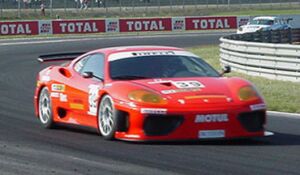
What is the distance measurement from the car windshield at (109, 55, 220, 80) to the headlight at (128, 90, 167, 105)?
2.39ft

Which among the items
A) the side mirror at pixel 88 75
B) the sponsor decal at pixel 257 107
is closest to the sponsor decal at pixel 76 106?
the side mirror at pixel 88 75

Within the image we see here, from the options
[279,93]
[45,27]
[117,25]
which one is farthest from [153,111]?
[117,25]

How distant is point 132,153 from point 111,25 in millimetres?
45166

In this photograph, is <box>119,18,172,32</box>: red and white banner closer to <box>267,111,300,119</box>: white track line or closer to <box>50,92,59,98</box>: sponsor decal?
<box>267,111,300,119</box>: white track line

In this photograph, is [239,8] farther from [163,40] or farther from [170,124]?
[170,124]

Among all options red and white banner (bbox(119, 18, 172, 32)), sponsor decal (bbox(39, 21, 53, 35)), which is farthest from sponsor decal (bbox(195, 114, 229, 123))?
red and white banner (bbox(119, 18, 172, 32))

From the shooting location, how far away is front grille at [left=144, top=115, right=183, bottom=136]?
10.5 meters

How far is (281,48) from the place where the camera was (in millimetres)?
22422

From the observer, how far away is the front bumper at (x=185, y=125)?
34.4 ft

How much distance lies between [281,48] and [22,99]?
7628mm

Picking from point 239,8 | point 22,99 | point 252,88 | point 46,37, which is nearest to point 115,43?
point 46,37

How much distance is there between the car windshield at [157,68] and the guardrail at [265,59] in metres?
9.72

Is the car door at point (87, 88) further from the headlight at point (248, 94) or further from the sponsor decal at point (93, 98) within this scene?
the headlight at point (248, 94)

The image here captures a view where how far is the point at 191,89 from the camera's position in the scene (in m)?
10.8
